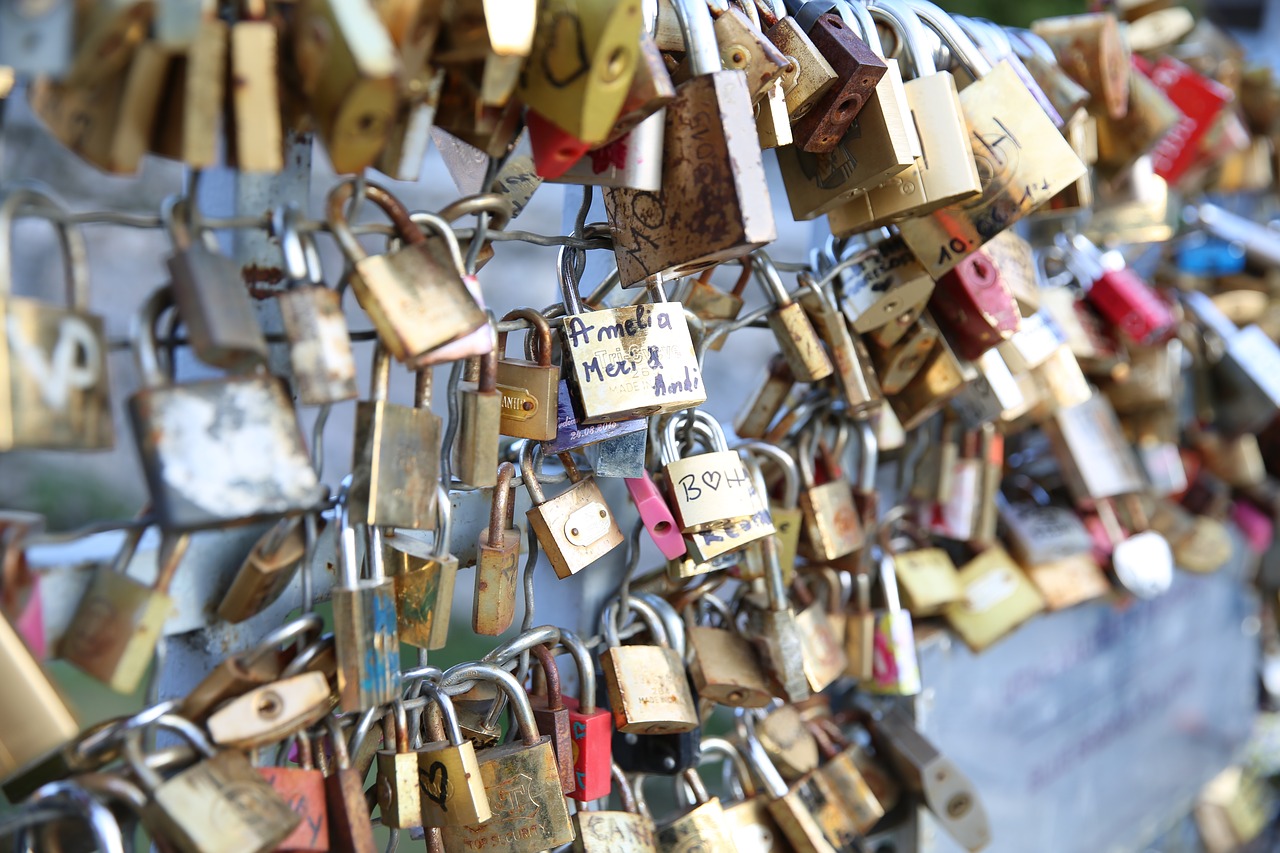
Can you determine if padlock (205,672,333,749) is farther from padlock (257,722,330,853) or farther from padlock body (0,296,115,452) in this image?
padlock body (0,296,115,452)

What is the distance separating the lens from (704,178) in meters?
0.85

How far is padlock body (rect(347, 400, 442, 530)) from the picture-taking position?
30.4 inches

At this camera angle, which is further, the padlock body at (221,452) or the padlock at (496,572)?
the padlock at (496,572)

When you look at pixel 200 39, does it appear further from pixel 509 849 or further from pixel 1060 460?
pixel 1060 460

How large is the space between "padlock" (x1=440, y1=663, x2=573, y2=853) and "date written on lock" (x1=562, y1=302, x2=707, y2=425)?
0.93 feet

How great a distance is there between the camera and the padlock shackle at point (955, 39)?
1.13 metres

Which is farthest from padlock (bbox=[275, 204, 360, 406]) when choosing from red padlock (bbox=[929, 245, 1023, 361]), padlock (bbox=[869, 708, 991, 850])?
padlock (bbox=[869, 708, 991, 850])

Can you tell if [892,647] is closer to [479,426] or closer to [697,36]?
[479,426]

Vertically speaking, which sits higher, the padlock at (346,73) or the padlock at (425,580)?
the padlock at (346,73)

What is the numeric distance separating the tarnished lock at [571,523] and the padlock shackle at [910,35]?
539mm

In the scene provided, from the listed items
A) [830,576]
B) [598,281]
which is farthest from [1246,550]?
[598,281]

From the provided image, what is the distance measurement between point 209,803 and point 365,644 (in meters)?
0.15

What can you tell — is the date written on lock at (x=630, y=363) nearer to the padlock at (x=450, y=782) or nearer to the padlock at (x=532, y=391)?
the padlock at (x=532, y=391)

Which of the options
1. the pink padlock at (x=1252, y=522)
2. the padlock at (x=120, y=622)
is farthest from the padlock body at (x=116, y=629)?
the pink padlock at (x=1252, y=522)
